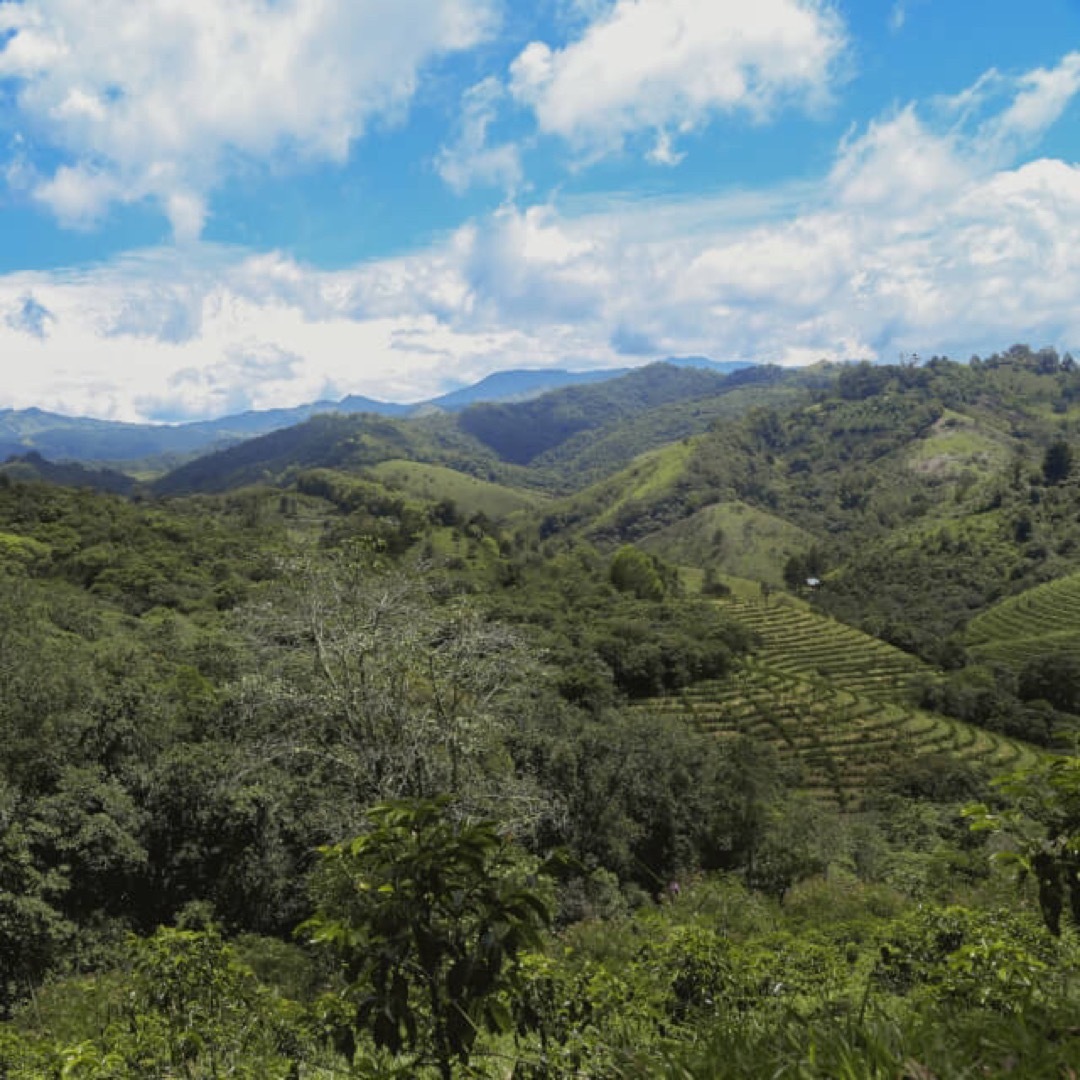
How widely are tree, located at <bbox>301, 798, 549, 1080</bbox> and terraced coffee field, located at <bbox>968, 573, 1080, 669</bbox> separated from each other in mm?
101716

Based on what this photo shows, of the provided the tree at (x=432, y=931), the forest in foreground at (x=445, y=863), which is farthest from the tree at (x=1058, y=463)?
the tree at (x=432, y=931)

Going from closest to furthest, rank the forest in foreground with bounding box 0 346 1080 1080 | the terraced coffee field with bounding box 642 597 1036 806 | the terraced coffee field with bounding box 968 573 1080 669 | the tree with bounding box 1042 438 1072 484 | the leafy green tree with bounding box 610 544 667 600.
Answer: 1. the forest in foreground with bounding box 0 346 1080 1080
2. the terraced coffee field with bounding box 642 597 1036 806
3. the terraced coffee field with bounding box 968 573 1080 669
4. the leafy green tree with bounding box 610 544 667 600
5. the tree with bounding box 1042 438 1072 484

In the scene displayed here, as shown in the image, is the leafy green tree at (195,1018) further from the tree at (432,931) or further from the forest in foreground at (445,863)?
the tree at (432,931)

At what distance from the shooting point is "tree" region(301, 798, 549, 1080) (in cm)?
256

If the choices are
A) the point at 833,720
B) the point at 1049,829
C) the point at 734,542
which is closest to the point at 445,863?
the point at 1049,829

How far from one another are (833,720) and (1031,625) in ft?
190

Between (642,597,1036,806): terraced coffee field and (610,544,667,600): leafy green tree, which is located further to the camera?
(610,544,667,600): leafy green tree

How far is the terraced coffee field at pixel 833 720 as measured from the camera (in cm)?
5822

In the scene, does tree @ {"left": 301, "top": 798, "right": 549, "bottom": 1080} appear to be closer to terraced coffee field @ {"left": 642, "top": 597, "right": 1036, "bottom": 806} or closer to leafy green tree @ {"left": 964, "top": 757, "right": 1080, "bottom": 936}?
leafy green tree @ {"left": 964, "top": 757, "right": 1080, "bottom": 936}

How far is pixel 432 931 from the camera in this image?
2678mm

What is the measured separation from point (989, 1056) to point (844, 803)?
58.8 m

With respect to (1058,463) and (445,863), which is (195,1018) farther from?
(1058,463)

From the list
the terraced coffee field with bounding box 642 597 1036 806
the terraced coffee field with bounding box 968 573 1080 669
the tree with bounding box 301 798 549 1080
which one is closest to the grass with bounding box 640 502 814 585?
the terraced coffee field with bounding box 968 573 1080 669

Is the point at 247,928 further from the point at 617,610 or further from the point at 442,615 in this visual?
the point at 617,610
